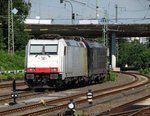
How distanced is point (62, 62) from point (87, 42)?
7750 millimetres

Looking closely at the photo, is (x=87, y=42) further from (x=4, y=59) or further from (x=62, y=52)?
(x=4, y=59)

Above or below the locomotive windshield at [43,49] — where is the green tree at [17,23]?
above

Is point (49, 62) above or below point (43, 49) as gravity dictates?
below

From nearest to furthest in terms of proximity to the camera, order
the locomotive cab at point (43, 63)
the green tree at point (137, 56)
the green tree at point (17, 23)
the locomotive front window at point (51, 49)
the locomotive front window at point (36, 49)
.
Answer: the locomotive cab at point (43, 63), the locomotive front window at point (51, 49), the locomotive front window at point (36, 49), the green tree at point (17, 23), the green tree at point (137, 56)

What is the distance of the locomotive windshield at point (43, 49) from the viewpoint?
31891mm

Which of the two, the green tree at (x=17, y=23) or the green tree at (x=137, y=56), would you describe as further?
the green tree at (x=137, y=56)

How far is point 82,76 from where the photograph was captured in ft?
123

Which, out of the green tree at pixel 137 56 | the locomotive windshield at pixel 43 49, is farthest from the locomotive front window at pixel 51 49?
the green tree at pixel 137 56

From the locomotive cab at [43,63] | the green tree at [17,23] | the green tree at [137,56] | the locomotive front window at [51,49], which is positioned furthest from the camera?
the green tree at [137,56]

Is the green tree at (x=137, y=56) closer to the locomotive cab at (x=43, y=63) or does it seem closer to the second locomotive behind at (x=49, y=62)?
the second locomotive behind at (x=49, y=62)

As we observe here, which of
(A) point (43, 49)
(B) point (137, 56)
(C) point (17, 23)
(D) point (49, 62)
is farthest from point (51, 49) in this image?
(B) point (137, 56)

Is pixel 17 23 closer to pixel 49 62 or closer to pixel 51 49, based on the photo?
pixel 51 49

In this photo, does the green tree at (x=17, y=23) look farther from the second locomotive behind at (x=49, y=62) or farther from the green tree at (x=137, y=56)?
the second locomotive behind at (x=49, y=62)

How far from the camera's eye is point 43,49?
105ft
